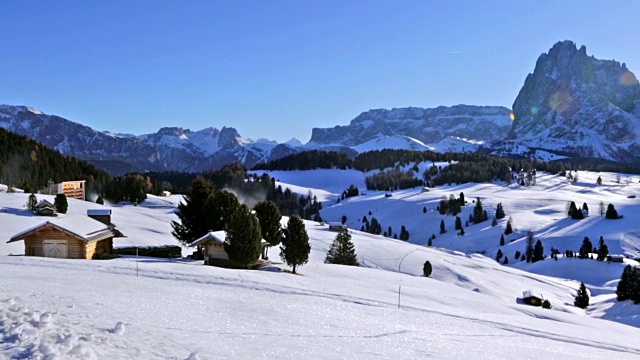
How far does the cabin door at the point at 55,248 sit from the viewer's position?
3931 centimetres

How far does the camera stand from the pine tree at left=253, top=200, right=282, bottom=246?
5447 centimetres

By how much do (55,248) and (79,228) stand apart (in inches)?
93.3

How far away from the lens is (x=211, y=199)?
50594 mm

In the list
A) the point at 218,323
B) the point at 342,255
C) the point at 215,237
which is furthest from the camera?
the point at 342,255

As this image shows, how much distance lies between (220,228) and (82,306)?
3447 cm

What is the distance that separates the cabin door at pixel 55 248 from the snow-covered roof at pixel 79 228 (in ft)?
4.25

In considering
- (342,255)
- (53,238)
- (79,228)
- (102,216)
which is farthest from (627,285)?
(53,238)

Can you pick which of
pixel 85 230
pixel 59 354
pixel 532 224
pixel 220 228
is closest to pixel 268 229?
pixel 220 228

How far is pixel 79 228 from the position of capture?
4072cm

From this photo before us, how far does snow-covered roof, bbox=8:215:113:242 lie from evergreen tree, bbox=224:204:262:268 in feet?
36.4

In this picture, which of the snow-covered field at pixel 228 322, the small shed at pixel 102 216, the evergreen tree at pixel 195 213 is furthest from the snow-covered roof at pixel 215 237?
the small shed at pixel 102 216

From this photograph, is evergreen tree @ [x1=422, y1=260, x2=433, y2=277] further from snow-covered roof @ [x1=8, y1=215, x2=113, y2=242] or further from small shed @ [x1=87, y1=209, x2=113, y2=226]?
snow-covered roof @ [x1=8, y1=215, x2=113, y2=242]

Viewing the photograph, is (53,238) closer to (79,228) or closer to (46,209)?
(79,228)

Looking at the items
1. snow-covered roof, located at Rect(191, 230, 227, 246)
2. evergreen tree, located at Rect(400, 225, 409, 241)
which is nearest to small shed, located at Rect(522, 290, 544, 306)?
snow-covered roof, located at Rect(191, 230, 227, 246)
